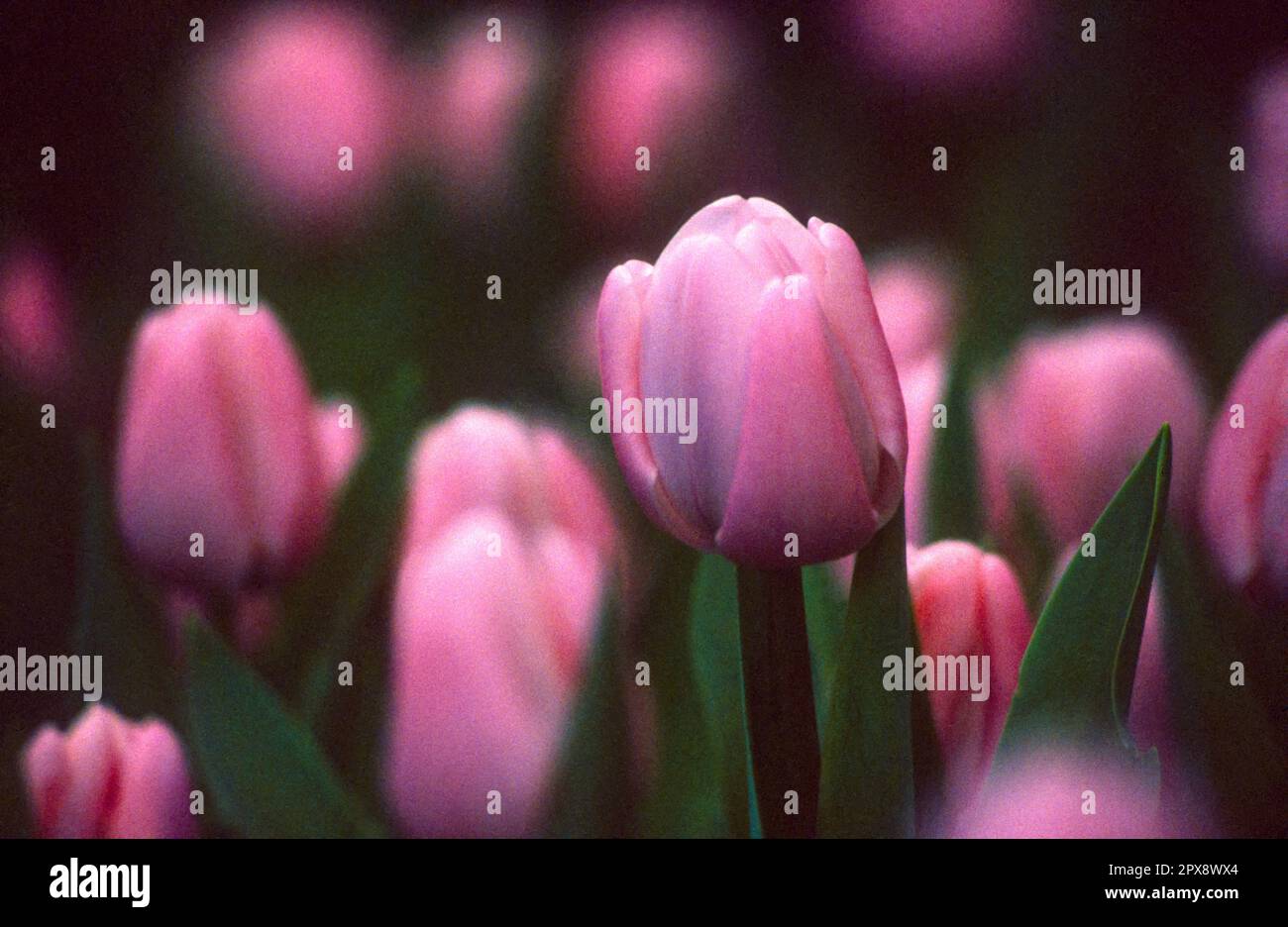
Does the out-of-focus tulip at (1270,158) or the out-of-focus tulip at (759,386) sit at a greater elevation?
the out-of-focus tulip at (1270,158)

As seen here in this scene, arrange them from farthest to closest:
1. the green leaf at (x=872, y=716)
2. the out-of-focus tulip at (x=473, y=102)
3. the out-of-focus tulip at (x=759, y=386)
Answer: the out-of-focus tulip at (x=473, y=102)
the green leaf at (x=872, y=716)
the out-of-focus tulip at (x=759, y=386)

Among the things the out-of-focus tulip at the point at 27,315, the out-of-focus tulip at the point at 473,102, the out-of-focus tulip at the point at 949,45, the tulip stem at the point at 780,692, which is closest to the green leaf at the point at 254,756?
the out-of-focus tulip at the point at 27,315

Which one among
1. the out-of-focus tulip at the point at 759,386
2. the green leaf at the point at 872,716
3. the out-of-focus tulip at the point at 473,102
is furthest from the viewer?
the out-of-focus tulip at the point at 473,102

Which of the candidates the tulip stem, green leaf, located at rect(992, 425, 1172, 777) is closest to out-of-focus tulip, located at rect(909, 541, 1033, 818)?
green leaf, located at rect(992, 425, 1172, 777)

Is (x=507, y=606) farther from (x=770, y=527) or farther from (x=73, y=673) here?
(x=73, y=673)

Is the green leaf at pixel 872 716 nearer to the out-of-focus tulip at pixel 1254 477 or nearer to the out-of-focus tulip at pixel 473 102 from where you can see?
the out-of-focus tulip at pixel 1254 477

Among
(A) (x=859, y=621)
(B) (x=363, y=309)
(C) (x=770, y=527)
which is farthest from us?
(B) (x=363, y=309)

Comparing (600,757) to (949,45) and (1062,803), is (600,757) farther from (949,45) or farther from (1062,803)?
(949,45)
